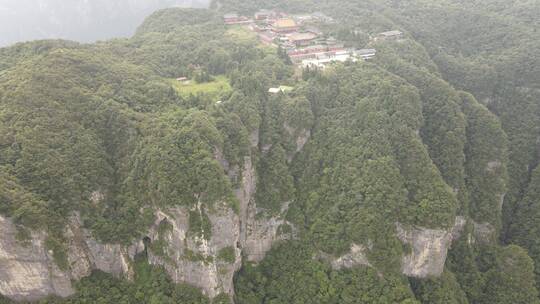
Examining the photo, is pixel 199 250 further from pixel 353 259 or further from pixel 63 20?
pixel 63 20

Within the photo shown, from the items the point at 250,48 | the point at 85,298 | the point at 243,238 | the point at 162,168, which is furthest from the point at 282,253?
the point at 250,48

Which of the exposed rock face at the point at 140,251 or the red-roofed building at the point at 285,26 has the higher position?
the red-roofed building at the point at 285,26

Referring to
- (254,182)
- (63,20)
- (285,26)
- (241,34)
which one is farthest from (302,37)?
(63,20)

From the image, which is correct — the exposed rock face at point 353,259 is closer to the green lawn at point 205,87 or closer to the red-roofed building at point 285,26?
the green lawn at point 205,87

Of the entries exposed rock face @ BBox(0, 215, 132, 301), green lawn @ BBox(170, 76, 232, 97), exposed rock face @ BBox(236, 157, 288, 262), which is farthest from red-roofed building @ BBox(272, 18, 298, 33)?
exposed rock face @ BBox(0, 215, 132, 301)

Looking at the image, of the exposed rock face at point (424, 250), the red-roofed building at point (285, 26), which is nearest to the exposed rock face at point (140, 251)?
the exposed rock face at point (424, 250)

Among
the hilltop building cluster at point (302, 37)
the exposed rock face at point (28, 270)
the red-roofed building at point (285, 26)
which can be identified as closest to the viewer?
the exposed rock face at point (28, 270)
